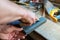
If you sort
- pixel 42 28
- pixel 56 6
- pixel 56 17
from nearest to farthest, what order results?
1. pixel 42 28
2. pixel 56 17
3. pixel 56 6

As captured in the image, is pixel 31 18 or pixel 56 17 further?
pixel 56 17

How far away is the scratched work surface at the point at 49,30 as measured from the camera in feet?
2.37

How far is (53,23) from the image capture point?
825mm

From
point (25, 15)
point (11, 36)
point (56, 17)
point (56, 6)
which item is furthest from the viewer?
point (56, 6)

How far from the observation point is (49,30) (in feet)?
2.51

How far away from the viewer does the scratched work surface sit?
723 mm

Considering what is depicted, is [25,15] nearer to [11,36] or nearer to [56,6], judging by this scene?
[11,36]

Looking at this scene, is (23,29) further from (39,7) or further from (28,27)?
(39,7)

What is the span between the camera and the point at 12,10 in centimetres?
42

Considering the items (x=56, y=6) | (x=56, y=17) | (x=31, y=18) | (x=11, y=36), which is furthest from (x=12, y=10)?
(x=56, y=6)

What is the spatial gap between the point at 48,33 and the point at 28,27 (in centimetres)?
13

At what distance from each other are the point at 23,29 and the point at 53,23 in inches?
9.6

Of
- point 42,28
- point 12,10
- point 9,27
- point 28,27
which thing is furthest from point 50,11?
point 12,10

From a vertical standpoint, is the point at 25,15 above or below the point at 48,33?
above
